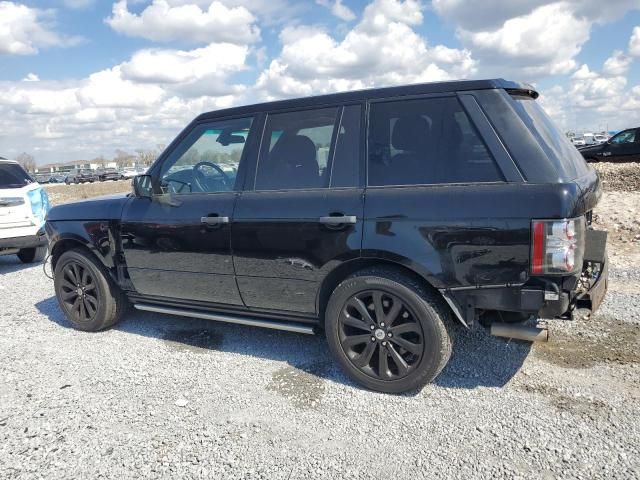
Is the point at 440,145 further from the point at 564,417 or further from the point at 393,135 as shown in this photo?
the point at 564,417

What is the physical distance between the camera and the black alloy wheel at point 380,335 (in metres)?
3.23

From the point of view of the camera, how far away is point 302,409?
10.6 feet

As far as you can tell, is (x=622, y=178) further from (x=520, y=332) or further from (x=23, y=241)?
(x=23, y=241)

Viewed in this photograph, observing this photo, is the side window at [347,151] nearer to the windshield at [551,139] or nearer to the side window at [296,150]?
the side window at [296,150]

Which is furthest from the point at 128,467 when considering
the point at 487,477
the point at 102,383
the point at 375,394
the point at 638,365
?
the point at 638,365

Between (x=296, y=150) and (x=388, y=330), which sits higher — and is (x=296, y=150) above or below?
above

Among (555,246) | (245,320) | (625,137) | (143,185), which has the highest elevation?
(625,137)

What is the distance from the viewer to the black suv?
285 centimetres

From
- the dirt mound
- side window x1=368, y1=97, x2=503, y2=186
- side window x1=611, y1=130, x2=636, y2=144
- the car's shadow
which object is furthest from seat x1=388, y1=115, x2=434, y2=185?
side window x1=611, y1=130, x2=636, y2=144

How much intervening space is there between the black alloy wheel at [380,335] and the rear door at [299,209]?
12.2 inches

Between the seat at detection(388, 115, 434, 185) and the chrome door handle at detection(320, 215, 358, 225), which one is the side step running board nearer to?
the chrome door handle at detection(320, 215, 358, 225)

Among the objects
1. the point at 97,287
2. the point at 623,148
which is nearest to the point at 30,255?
the point at 97,287

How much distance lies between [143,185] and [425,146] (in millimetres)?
2468

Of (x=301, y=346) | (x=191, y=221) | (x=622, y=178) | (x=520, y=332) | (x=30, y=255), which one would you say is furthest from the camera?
(x=622, y=178)
